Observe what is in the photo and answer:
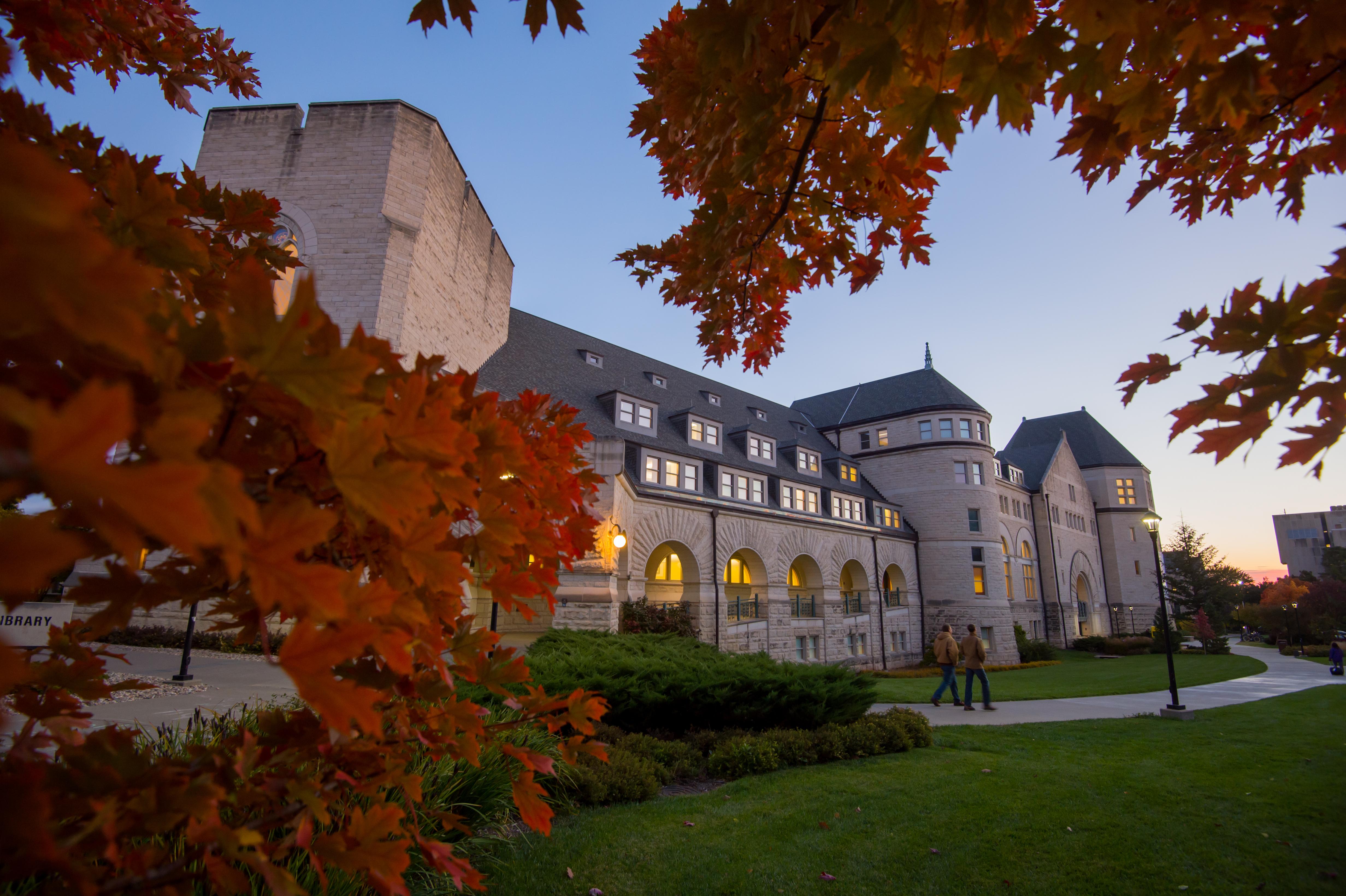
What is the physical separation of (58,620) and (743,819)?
40.7ft

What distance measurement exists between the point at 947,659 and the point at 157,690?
12.8 m

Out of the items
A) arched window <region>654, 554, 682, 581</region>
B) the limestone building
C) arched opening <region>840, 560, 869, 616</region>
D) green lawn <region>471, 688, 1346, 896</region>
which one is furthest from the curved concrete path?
arched window <region>654, 554, 682, 581</region>

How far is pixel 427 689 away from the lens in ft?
4.78

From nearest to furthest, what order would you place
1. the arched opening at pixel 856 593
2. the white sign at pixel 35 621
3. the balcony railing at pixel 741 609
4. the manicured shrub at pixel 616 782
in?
the manicured shrub at pixel 616 782 → the white sign at pixel 35 621 → the balcony railing at pixel 741 609 → the arched opening at pixel 856 593

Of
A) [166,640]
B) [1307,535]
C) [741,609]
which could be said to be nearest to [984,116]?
[166,640]

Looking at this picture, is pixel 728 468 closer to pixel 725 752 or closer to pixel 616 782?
pixel 725 752

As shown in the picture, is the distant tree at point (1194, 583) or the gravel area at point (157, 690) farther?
the distant tree at point (1194, 583)

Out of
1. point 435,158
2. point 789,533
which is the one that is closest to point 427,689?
point 435,158

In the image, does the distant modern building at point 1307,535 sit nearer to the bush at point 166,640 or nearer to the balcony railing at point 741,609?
the balcony railing at point 741,609

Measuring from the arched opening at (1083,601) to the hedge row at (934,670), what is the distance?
12.0 metres

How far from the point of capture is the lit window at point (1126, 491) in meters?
44.5

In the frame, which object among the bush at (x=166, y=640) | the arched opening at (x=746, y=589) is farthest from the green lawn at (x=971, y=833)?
the arched opening at (x=746, y=589)

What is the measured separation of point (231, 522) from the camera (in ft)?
1.95

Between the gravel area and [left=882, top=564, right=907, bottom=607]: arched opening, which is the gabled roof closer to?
[left=882, top=564, right=907, bottom=607]: arched opening
